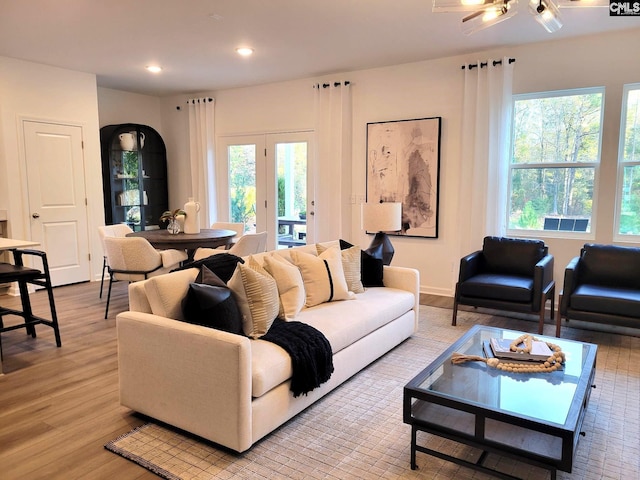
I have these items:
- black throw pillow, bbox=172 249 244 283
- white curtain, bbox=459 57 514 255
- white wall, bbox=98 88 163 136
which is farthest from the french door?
black throw pillow, bbox=172 249 244 283

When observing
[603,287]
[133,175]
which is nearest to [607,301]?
[603,287]

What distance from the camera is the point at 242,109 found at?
6781 mm

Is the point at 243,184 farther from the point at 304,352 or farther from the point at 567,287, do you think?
the point at 304,352

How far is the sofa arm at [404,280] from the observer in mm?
3898

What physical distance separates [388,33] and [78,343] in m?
3.89

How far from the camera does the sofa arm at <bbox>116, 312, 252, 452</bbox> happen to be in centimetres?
211

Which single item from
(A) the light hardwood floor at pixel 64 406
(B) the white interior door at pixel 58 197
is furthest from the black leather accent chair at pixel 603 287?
(B) the white interior door at pixel 58 197

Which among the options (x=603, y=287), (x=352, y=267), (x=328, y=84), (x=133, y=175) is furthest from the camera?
(x=133, y=175)

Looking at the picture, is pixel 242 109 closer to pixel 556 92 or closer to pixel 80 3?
pixel 80 3

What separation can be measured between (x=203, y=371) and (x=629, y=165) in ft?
14.5

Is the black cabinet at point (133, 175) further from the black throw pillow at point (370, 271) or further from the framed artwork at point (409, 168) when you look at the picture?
the black throw pillow at point (370, 271)

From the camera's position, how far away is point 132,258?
4293mm

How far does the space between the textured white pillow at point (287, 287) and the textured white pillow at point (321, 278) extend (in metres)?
0.23

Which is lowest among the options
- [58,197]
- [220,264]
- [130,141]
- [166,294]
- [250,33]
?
[166,294]
